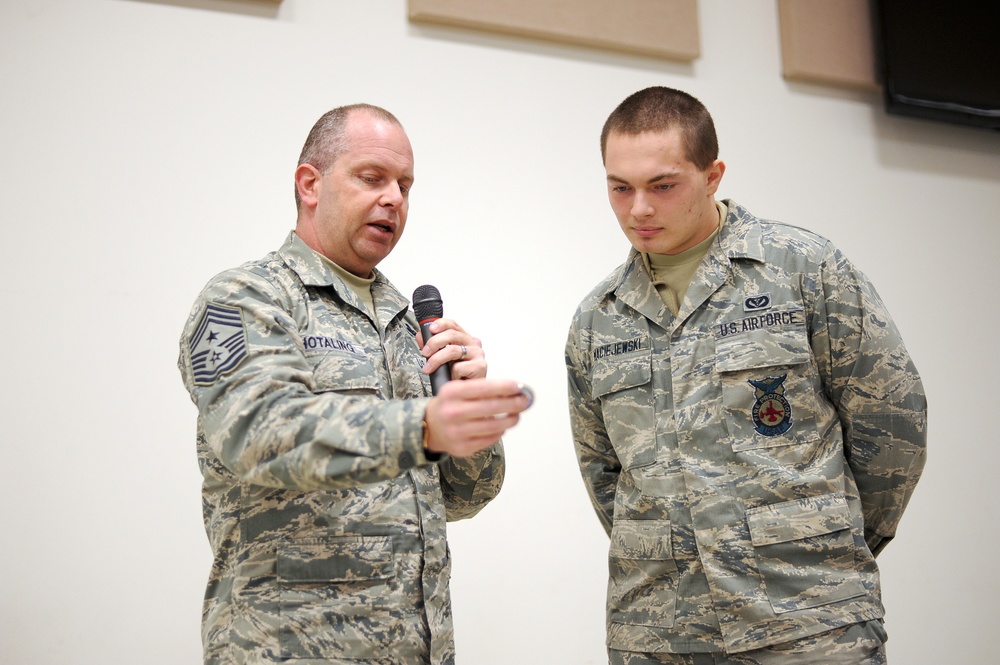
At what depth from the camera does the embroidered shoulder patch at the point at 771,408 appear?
181 cm

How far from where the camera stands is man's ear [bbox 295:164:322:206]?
1844mm

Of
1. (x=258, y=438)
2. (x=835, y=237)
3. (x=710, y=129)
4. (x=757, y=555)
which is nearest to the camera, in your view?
(x=258, y=438)

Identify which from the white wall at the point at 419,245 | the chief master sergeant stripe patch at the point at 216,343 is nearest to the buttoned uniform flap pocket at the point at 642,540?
the chief master sergeant stripe patch at the point at 216,343

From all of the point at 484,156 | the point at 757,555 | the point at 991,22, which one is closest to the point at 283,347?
the point at 757,555

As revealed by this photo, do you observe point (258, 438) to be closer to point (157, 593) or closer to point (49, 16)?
point (157, 593)

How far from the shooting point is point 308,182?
1852 mm

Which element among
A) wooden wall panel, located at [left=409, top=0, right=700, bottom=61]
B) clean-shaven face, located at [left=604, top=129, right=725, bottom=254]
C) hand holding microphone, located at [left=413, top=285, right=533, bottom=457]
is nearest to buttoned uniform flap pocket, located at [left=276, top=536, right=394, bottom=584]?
hand holding microphone, located at [left=413, top=285, right=533, bottom=457]

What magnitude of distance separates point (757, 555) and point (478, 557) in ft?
4.69

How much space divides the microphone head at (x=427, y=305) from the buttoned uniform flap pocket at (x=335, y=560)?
0.42 m

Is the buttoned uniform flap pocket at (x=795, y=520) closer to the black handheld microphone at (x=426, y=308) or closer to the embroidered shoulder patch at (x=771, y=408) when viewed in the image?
the embroidered shoulder patch at (x=771, y=408)

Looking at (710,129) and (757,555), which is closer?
(757,555)

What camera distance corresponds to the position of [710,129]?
198 cm

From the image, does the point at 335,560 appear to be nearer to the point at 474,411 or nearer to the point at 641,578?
the point at 474,411

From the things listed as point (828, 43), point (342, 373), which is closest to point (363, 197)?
point (342, 373)
